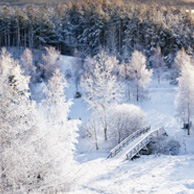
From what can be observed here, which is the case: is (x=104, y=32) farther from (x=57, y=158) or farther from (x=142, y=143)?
(x=57, y=158)

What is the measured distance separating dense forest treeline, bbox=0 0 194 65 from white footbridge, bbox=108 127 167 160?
3945 cm

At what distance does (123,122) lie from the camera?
84.7 ft

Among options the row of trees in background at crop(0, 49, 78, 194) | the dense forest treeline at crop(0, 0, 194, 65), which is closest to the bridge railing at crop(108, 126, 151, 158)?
the row of trees in background at crop(0, 49, 78, 194)

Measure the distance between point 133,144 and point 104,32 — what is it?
53.3 meters

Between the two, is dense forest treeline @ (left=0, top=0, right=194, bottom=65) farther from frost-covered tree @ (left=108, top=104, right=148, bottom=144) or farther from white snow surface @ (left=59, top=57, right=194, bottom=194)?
white snow surface @ (left=59, top=57, right=194, bottom=194)

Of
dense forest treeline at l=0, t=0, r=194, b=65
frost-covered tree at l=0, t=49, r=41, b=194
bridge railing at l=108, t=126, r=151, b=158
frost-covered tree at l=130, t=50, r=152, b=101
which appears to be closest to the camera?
frost-covered tree at l=0, t=49, r=41, b=194

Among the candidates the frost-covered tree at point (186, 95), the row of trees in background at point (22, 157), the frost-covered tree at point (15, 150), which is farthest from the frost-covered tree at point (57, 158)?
the frost-covered tree at point (186, 95)

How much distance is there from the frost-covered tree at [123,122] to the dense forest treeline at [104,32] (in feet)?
122

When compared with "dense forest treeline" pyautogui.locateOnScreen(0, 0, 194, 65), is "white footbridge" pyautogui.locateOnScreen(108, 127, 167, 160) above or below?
below

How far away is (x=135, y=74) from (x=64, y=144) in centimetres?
3445

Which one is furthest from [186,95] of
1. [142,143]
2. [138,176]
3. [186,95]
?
[138,176]

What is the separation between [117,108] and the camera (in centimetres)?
2723

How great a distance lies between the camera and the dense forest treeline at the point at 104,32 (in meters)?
62.4

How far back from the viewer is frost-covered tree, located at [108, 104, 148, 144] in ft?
84.6
